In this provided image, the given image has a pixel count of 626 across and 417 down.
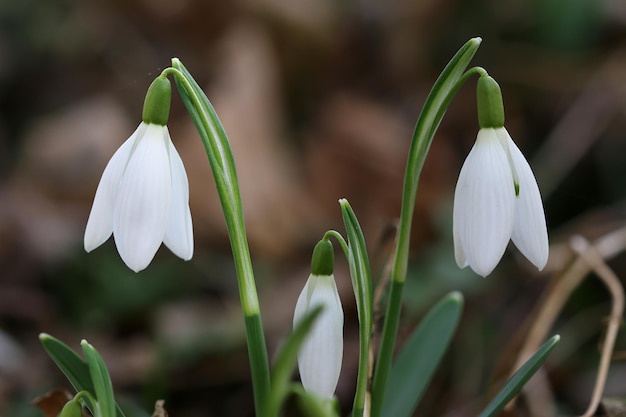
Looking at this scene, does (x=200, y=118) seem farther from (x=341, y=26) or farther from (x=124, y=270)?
(x=341, y=26)

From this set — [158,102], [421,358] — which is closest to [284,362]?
[158,102]

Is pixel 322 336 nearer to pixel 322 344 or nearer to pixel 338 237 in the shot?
pixel 322 344

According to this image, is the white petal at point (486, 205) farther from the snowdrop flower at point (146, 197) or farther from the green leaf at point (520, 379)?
the snowdrop flower at point (146, 197)

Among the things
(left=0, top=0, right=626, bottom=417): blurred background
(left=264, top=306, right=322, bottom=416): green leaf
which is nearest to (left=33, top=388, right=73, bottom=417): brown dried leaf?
(left=0, top=0, right=626, bottom=417): blurred background

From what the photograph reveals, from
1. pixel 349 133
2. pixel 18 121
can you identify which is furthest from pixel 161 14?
pixel 349 133

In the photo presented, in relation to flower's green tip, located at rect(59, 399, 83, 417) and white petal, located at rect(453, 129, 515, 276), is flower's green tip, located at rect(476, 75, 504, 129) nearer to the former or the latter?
white petal, located at rect(453, 129, 515, 276)

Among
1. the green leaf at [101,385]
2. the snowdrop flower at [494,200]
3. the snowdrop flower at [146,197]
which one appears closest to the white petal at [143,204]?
the snowdrop flower at [146,197]

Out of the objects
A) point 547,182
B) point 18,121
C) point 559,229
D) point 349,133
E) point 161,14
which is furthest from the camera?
point 161,14
